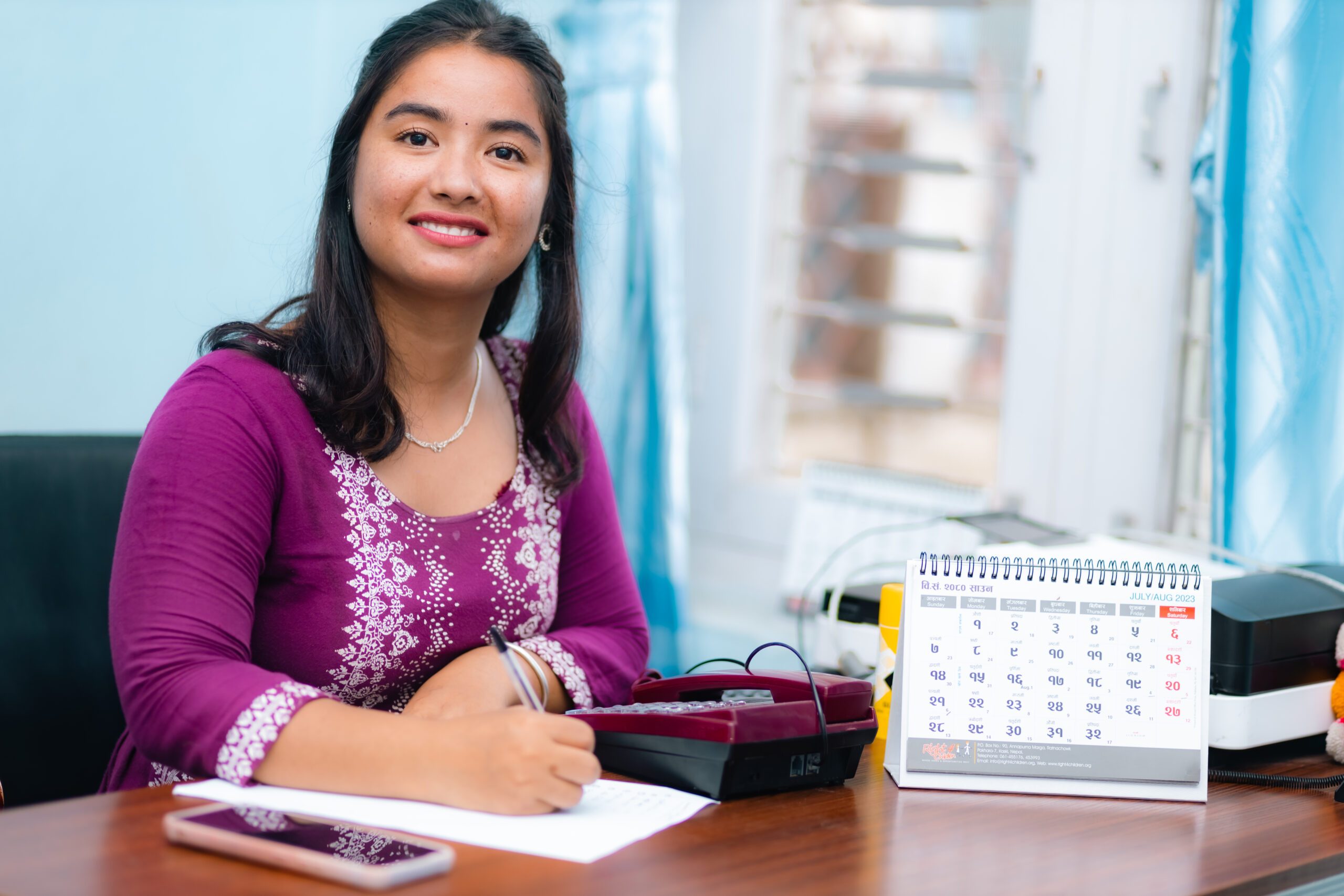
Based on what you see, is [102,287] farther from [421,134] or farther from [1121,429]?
[1121,429]

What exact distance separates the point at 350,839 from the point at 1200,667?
0.69 metres

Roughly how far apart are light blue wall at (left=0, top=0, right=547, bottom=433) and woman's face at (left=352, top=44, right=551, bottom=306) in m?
0.64

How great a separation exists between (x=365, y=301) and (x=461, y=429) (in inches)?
6.5

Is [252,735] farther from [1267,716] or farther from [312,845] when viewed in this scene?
[1267,716]

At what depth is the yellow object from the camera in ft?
4.11

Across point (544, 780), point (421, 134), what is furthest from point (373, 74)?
point (544, 780)

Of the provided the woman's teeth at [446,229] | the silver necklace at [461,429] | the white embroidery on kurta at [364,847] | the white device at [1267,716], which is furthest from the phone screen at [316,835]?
the white device at [1267,716]

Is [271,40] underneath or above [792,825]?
above

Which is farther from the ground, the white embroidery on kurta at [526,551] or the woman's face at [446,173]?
the woman's face at [446,173]

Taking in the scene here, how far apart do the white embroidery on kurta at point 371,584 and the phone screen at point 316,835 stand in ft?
1.09

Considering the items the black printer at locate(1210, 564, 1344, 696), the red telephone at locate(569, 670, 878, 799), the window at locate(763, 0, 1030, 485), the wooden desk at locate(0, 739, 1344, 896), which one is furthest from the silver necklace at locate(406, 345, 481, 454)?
the window at locate(763, 0, 1030, 485)

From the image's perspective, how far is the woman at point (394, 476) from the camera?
1069 millimetres

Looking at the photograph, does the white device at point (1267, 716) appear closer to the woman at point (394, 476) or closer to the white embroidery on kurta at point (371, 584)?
the woman at point (394, 476)

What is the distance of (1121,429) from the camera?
2.07 m
